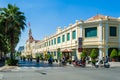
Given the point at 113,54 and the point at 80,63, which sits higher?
the point at 113,54

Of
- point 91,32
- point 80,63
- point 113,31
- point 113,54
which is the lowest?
point 80,63

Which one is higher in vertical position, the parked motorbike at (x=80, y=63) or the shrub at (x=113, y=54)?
the shrub at (x=113, y=54)

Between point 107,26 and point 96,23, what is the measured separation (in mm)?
2503

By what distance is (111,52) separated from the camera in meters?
64.8

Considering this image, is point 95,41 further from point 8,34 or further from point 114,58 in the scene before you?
point 8,34

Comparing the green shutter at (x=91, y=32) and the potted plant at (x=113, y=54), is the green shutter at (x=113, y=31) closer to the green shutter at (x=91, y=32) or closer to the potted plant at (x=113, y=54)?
the green shutter at (x=91, y=32)

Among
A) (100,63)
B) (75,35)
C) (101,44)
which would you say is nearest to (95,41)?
(101,44)

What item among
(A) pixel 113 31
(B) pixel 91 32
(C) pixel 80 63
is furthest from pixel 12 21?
(A) pixel 113 31

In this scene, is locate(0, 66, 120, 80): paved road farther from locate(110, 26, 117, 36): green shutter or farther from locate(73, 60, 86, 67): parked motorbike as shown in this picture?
locate(110, 26, 117, 36): green shutter

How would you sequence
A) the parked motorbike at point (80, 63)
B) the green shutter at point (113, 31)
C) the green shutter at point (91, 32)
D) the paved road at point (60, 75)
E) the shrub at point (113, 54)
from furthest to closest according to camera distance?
1. the green shutter at point (113, 31)
2. the green shutter at point (91, 32)
3. the shrub at point (113, 54)
4. the parked motorbike at point (80, 63)
5. the paved road at point (60, 75)

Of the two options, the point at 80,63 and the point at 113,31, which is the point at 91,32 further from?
the point at 80,63

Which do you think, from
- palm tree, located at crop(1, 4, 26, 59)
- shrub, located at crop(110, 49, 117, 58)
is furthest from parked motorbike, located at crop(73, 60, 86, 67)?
shrub, located at crop(110, 49, 117, 58)

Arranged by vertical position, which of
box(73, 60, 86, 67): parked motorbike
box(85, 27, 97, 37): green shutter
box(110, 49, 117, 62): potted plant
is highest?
box(85, 27, 97, 37): green shutter

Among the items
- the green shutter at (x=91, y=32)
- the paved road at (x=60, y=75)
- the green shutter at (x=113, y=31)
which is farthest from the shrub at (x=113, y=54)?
the paved road at (x=60, y=75)
